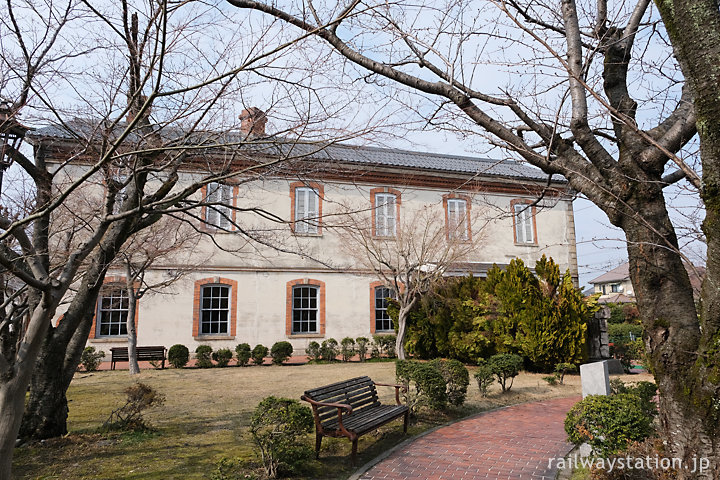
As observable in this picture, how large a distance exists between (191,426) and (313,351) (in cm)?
891

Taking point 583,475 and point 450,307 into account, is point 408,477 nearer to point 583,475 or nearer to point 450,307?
point 583,475

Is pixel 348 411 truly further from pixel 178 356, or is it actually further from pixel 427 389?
pixel 178 356

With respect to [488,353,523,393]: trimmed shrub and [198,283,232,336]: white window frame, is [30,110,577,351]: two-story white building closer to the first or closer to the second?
[198,283,232,336]: white window frame

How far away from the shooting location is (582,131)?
→ 160 inches

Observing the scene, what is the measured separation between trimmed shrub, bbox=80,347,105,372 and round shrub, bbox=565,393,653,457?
42.8 ft

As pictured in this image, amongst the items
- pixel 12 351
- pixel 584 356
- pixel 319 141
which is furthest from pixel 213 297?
pixel 319 141

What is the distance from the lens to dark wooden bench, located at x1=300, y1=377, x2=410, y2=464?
5.42m

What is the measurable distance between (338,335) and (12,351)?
11.9 m

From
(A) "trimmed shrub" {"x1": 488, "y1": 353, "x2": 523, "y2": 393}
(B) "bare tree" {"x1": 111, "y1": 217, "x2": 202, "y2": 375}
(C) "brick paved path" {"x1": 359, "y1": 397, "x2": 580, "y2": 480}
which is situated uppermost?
(B) "bare tree" {"x1": 111, "y1": 217, "x2": 202, "y2": 375}

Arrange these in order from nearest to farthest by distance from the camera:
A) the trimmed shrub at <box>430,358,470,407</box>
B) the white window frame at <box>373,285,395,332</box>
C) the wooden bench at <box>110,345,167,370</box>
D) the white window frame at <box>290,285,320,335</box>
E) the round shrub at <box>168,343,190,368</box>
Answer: the trimmed shrub at <box>430,358,470,407</box>
the wooden bench at <box>110,345,167,370</box>
the round shrub at <box>168,343,190,368</box>
the white window frame at <box>290,285,320,335</box>
the white window frame at <box>373,285,395,332</box>

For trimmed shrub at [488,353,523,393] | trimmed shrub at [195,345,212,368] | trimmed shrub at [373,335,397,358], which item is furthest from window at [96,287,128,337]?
trimmed shrub at [488,353,523,393]

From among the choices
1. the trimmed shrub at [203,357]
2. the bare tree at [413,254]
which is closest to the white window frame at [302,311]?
the trimmed shrub at [203,357]

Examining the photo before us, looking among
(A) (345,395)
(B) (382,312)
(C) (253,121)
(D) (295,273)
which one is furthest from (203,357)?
(C) (253,121)

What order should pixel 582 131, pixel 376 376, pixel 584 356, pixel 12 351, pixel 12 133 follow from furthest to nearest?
pixel 584 356 → pixel 376 376 → pixel 12 351 → pixel 12 133 → pixel 582 131
